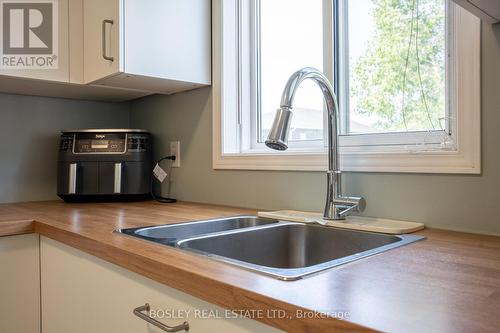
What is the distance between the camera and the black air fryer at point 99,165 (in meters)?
1.72

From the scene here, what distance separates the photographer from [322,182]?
1.27 metres

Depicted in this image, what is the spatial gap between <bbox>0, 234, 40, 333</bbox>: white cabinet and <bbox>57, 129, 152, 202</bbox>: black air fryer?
0.48 m

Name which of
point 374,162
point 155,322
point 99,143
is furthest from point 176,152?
point 155,322

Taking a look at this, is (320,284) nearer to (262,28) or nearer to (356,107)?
(356,107)

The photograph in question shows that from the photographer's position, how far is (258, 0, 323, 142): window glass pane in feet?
4.76

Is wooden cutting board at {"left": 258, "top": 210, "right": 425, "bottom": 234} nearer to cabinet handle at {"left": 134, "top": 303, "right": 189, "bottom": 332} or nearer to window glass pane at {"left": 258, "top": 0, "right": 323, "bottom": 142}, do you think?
window glass pane at {"left": 258, "top": 0, "right": 323, "bottom": 142}

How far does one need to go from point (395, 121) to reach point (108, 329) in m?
0.94

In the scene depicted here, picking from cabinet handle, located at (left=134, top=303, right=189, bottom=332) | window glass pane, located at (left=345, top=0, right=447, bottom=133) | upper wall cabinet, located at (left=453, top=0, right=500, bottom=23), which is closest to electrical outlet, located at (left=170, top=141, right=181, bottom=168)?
window glass pane, located at (left=345, top=0, right=447, bottom=133)

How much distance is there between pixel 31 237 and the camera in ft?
4.16

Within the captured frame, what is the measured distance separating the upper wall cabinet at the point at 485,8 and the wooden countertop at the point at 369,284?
475mm

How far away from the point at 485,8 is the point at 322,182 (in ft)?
2.04

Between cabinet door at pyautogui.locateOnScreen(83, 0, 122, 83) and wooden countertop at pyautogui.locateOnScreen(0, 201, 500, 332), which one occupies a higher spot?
cabinet door at pyautogui.locateOnScreen(83, 0, 122, 83)

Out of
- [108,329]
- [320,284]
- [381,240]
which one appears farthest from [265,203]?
[320,284]

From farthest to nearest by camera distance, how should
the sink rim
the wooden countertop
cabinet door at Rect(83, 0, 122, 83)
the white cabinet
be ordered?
cabinet door at Rect(83, 0, 122, 83), the white cabinet, the sink rim, the wooden countertop
